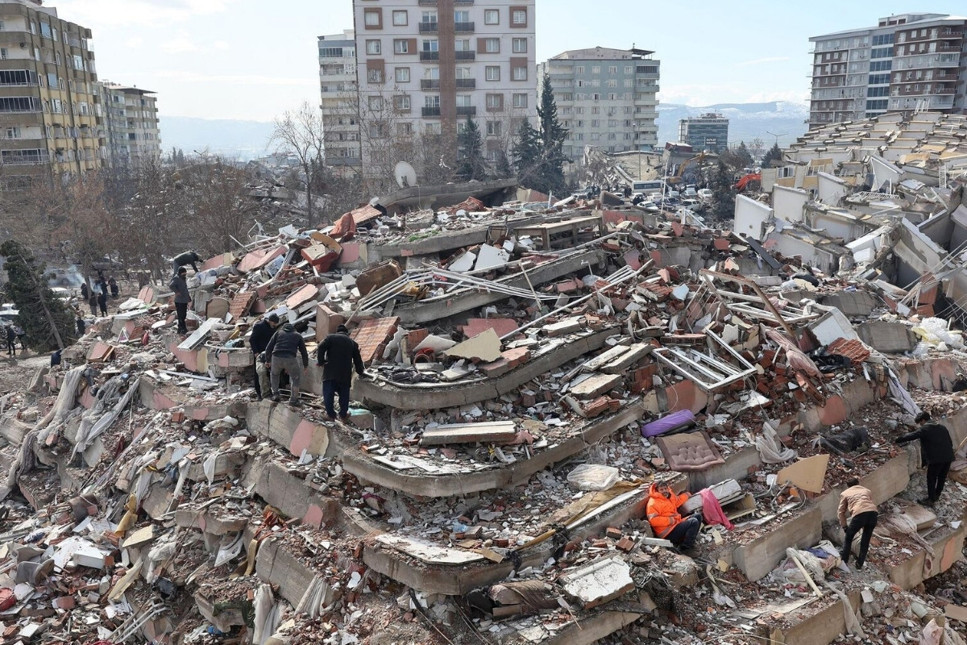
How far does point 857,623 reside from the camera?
6.85 meters

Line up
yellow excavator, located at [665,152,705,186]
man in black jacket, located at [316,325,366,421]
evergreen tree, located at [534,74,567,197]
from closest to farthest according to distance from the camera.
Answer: man in black jacket, located at [316,325,366,421] → evergreen tree, located at [534,74,567,197] → yellow excavator, located at [665,152,705,186]

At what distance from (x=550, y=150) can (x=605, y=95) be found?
99.4 ft

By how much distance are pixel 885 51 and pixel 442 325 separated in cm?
7712

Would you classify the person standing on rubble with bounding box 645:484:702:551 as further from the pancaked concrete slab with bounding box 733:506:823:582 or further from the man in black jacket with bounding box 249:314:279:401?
the man in black jacket with bounding box 249:314:279:401

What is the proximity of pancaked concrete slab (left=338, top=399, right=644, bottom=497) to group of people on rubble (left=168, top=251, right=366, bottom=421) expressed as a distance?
23.7 inches

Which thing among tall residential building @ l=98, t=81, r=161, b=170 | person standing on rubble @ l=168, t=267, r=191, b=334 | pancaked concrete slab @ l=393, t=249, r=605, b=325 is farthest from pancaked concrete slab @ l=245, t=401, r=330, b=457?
tall residential building @ l=98, t=81, r=161, b=170

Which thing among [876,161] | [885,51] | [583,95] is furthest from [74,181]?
[885,51]

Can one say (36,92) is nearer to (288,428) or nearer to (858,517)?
(288,428)

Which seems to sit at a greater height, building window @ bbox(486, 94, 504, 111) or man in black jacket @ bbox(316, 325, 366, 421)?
building window @ bbox(486, 94, 504, 111)

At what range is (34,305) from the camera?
741 inches

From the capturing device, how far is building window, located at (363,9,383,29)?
41.3m

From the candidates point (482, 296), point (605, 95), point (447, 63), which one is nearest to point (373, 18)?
point (447, 63)

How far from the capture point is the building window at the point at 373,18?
41.3 metres

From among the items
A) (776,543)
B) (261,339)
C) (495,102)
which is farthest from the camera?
(495,102)
